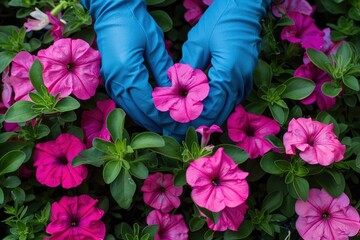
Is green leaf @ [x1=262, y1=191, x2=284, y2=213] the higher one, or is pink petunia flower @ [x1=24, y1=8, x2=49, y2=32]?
pink petunia flower @ [x1=24, y1=8, x2=49, y2=32]

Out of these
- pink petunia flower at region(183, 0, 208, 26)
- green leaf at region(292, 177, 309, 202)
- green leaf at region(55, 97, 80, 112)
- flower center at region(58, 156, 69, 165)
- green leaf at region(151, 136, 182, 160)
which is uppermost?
green leaf at region(55, 97, 80, 112)

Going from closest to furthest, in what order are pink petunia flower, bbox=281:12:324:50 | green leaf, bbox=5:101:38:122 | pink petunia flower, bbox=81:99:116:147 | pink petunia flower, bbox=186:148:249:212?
pink petunia flower, bbox=186:148:249:212 → green leaf, bbox=5:101:38:122 → pink petunia flower, bbox=81:99:116:147 → pink petunia flower, bbox=281:12:324:50

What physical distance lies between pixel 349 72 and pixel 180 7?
529 mm

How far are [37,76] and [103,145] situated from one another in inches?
8.6

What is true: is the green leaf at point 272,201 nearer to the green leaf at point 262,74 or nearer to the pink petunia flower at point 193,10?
the green leaf at point 262,74

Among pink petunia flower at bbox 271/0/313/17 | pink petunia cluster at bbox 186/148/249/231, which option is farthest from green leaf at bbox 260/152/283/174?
pink petunia flower at bbox 271/0/313/17

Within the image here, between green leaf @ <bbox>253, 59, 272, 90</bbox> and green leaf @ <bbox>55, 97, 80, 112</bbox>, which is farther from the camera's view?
green leaf @ <bbox>253, 59, 272, 90</bbox>

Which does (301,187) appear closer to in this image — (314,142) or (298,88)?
(314,142)

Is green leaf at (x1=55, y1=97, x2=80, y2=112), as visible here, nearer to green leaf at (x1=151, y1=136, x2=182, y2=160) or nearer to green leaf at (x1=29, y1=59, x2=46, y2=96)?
green leaf at (x1=29, y1=59, x2=46, y2=96)

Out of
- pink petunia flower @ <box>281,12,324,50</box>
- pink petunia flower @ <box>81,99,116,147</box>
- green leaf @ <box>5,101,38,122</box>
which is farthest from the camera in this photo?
pink petunia flower @ <box>281,12,324,50</box>

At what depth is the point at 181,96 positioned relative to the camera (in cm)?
111

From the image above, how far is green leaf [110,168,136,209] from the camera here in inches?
42.8

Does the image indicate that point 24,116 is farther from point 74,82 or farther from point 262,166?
point 262,166

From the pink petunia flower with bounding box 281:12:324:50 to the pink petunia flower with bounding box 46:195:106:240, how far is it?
2.11ft
